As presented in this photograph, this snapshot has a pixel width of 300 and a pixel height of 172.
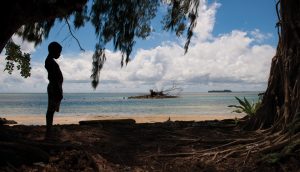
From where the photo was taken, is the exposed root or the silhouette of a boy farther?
the silhouette of a boy

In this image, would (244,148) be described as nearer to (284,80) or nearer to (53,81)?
(284,80)

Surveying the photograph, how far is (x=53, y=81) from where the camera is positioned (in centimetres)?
717

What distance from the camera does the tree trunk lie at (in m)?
7.79

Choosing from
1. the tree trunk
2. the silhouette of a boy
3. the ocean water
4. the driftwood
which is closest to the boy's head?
the silhouette of a boy

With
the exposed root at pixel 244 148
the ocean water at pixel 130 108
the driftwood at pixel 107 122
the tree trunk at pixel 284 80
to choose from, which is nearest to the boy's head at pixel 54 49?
the exposed root at pixel 244 148

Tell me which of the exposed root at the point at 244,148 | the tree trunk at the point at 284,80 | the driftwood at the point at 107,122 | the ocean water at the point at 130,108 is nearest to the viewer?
the exposed root at the point at 244,148

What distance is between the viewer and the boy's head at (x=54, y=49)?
7.16 m

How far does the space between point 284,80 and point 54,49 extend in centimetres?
421

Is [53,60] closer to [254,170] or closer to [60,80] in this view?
[60,80]

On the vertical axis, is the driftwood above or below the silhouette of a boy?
below

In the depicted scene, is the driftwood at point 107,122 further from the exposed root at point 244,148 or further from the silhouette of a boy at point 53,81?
the exposed root at point 244,148

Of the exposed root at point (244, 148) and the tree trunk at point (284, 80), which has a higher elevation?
the tree trunk at point (284, 80)

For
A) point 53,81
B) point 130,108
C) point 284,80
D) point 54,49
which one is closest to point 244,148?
point 284,80

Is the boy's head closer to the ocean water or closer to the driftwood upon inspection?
the driftwood
